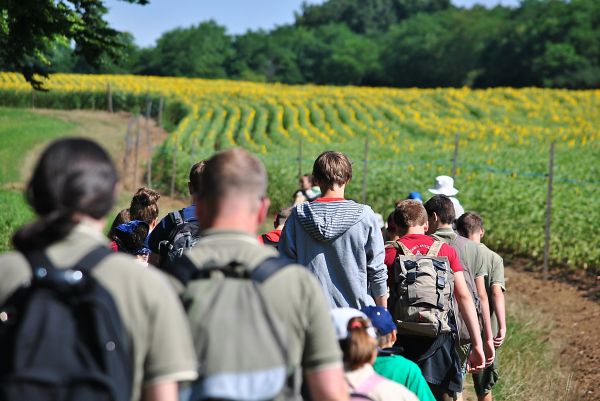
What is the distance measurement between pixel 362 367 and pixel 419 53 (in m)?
91.6

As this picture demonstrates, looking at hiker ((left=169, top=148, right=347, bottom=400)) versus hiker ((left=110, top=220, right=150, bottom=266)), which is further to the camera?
hiker ((left=110, top=220, right=150, bottom=266))

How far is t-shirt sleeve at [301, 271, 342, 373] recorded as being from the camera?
2.78 meters

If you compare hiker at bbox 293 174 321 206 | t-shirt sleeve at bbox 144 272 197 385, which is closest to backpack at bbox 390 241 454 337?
t-shirt sleeve at bbox 144 272 197 385

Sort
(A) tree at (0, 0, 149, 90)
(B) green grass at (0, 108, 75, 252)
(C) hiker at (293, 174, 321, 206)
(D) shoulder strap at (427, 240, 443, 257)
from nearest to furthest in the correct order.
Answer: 1. (D) shoulder strap at (427, 240, 443, 257)
2. (C) hiker at (293, 174, 321, 206)
3. (A) tree at (0, 0, 149, 90)
4. (B) green grass at (0, 108, 75, 252)

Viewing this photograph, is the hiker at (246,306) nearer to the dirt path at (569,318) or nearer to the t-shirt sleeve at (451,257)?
the t-shirt sleeve at (451,257)

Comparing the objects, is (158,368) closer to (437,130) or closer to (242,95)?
(437,130)

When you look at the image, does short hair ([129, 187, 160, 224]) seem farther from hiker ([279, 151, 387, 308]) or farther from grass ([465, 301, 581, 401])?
grass ([465, 301, 581, 401])

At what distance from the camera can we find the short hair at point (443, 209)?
6.04 meters

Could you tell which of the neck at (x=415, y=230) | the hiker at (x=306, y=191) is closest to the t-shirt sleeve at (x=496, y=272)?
the neck at (x=415, y=230)

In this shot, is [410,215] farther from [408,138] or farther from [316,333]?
[408,138]

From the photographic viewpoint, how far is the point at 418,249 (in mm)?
5352

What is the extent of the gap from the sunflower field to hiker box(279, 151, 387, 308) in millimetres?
10197

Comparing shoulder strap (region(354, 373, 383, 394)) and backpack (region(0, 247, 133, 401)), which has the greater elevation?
backpack (region(0, 247, 133, 401))

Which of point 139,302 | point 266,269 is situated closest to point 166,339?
point 139,302
